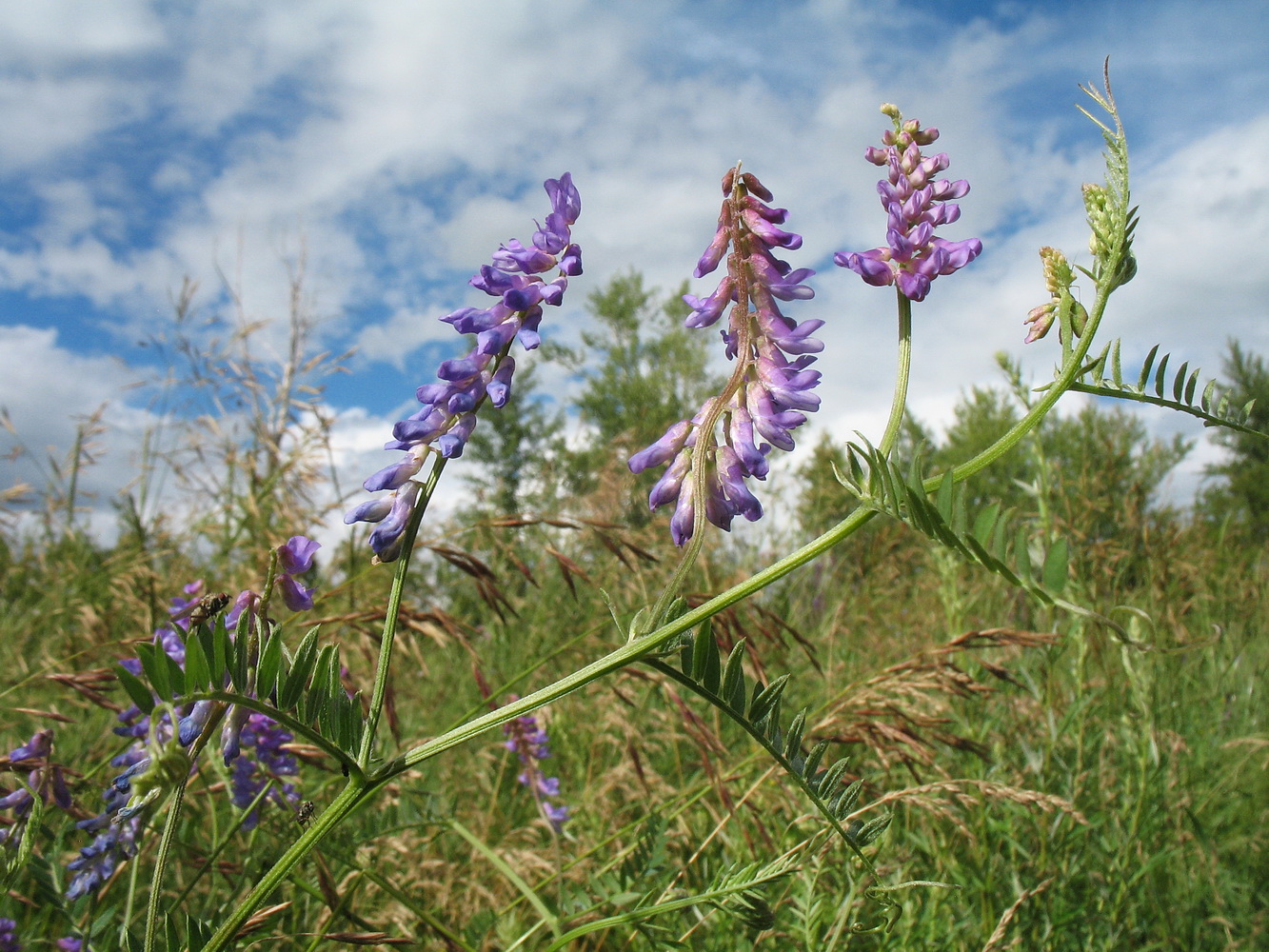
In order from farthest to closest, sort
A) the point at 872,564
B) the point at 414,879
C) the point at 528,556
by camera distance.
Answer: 1. the point at 528,556
2. the point at 872,564
3. the point at 414,879

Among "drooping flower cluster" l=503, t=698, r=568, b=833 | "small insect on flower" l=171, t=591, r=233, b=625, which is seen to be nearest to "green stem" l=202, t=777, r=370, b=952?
"small insect on flower" l=171, t=591, r=233, b=625

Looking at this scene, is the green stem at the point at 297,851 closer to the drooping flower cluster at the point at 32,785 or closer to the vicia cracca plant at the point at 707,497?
the vicia cracca plant at the point at 707,497

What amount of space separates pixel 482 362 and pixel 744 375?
1.01 feet

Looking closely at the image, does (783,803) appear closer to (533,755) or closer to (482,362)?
(533,755)

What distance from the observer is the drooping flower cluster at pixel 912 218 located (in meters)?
0.96

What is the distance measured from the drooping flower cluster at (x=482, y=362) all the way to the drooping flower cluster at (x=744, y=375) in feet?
0.58

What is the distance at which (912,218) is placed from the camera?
1004 millimetres

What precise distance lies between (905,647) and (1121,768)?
1.05 m

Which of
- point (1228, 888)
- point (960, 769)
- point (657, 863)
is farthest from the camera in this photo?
point (960, 769)

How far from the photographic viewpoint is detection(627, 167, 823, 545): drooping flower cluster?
93cm

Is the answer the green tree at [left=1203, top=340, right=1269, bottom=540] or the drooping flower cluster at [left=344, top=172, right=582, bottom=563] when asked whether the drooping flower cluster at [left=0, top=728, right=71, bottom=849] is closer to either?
the drooping flower cluster at [left=344, top=172, right=582, bottom=563]

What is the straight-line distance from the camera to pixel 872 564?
4.05 metres

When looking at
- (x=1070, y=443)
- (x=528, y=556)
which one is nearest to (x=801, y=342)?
(x=528, y=556)

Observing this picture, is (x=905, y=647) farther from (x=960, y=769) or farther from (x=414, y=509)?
(x=414, y=509)
